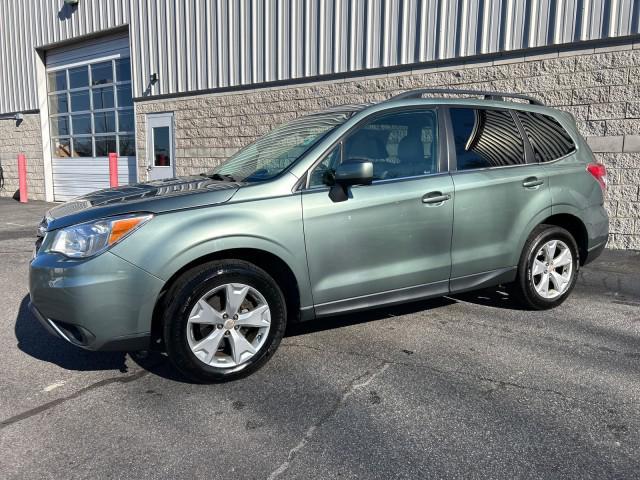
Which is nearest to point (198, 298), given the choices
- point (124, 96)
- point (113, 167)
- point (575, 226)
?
point (575, 226)

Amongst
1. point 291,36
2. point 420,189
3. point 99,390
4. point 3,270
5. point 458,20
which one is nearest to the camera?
point 99,390

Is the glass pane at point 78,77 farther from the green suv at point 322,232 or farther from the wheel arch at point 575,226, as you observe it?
the wheel arch at point 575,226

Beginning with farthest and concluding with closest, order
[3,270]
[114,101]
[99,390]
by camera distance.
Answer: [114,101]
[3,270]
[99,390]

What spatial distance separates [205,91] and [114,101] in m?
3.98

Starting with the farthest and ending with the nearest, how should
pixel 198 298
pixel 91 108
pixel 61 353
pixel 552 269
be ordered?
pixel 91 108, pixel 552 269, pixel 61 353, pixel 198 298

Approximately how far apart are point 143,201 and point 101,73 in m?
12.9

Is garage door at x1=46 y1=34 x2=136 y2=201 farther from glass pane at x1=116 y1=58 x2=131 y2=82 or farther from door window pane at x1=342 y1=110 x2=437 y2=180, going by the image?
door window pane at x1=342 y1=110 x2=437 y2=180

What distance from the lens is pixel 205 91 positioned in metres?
11.5

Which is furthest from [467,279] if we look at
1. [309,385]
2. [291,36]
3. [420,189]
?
[291,36]

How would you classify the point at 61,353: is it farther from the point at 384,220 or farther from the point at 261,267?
the point at 384,220

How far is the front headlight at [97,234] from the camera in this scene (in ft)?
→ 9.73

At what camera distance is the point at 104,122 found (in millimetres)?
14492

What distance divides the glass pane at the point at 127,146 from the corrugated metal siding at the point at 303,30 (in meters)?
1.37

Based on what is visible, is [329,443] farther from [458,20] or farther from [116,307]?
[458,20]
